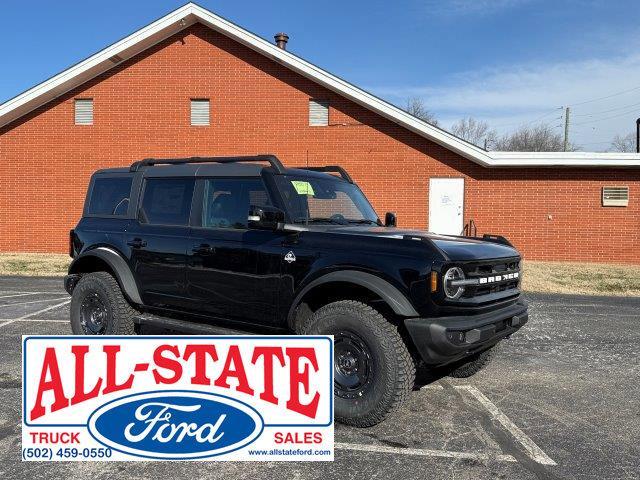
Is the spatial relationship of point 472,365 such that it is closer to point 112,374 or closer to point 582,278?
point 112,374

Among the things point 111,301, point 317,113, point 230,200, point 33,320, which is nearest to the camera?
point 230,200

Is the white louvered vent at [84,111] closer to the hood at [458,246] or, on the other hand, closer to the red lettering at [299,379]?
the hood at [458,246]

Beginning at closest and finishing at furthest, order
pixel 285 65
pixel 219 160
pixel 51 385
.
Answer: pixel 51 385, pixel 219 160, pixel 285 65

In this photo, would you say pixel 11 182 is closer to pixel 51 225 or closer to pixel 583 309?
pixel 51 225

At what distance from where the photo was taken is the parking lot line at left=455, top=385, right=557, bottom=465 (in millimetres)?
3254

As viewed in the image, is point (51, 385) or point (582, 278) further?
point (582, 278)

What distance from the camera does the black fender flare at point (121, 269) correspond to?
5.02 meters

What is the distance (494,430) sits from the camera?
370 cm

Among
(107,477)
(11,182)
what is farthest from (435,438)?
(11,182)

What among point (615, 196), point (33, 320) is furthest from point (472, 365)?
point (615, 196)

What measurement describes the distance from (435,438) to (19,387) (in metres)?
3.50

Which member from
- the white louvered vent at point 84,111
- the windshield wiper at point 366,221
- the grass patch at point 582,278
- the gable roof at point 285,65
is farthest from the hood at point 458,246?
the white louvered vent at point 84,111

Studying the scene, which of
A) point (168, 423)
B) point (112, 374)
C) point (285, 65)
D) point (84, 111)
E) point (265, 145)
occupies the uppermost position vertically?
point (285, 65)

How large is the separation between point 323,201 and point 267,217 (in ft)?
2.64
